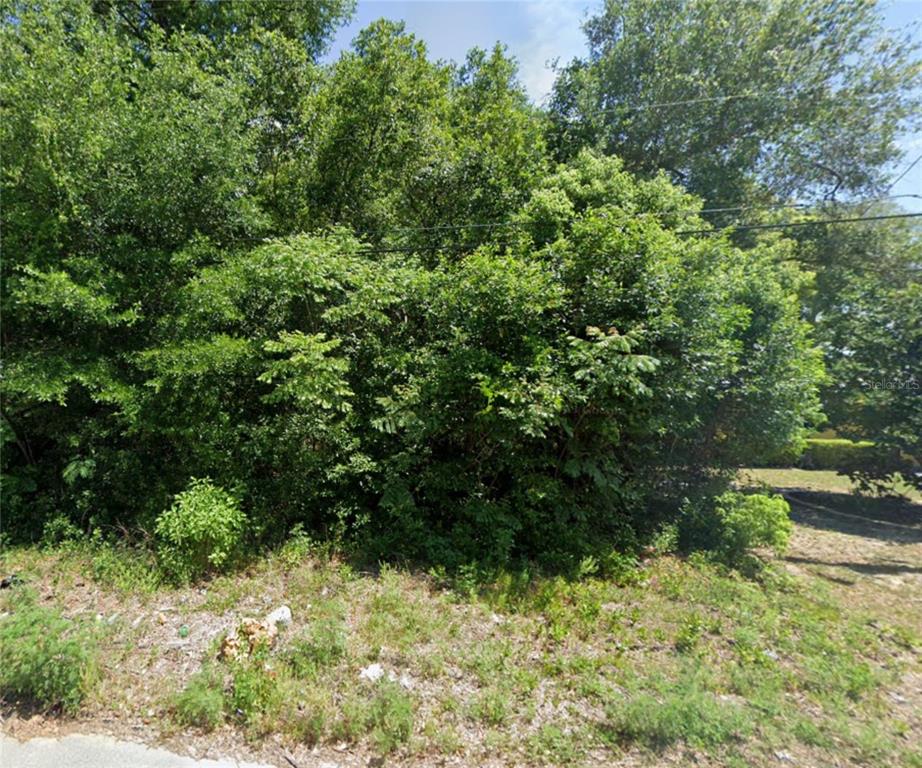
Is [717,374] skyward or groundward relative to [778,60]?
groundward

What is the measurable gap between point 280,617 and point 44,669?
1.30 meters

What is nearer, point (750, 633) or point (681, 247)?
point (750, 633)

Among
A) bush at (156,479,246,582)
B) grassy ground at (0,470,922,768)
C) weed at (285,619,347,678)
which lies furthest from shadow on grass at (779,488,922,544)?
bush at (156,479,246,582)

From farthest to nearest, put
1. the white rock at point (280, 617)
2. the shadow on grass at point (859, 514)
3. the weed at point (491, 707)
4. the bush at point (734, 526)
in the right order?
the shadow on grass at point (859, 514) < the bush at point (734, 526) < the white rock at point (280, 617) < the weed at point (491, 707)

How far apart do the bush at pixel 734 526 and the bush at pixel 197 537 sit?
15.2ft

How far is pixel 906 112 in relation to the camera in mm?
9492

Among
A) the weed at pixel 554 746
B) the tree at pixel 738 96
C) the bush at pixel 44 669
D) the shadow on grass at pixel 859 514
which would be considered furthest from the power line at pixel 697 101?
the bush at pixel 44 669

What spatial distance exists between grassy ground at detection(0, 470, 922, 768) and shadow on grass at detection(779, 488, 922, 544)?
118 inches

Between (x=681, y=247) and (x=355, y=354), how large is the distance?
3686mm

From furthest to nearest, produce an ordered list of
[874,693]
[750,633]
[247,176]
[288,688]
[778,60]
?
1. [778,60]
2. [247,176]
3. [750,633]
4. [874,693]
5. [288,688]

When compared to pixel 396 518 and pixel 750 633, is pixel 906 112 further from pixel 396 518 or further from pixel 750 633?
pixel 396 518

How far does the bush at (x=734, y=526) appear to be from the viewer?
5199mm

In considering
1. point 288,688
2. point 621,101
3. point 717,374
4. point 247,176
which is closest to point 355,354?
point 247,176

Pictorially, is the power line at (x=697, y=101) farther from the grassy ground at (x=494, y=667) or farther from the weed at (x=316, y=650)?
the weed at (x=316, y=650)
